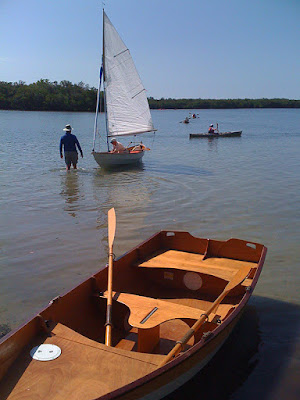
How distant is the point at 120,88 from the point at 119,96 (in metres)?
0.43

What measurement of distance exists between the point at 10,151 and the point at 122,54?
39.3 feet

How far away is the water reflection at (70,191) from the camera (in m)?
13.1

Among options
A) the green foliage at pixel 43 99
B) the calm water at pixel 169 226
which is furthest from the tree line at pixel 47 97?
the calm water at pixel 169 226

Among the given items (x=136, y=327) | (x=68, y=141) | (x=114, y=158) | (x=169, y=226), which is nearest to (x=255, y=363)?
(x=136, y=327)

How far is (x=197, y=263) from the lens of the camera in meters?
7.21

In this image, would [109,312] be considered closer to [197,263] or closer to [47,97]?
[197,263]

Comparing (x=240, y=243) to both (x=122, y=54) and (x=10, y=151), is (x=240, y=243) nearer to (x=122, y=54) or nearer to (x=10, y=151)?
(x=122, y=54)

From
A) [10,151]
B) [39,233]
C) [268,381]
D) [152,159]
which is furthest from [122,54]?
[268,381]

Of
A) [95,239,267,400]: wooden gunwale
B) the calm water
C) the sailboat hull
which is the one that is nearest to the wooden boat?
[95,239,267,400]: wooden gunwale

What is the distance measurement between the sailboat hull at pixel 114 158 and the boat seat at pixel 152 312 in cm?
1452

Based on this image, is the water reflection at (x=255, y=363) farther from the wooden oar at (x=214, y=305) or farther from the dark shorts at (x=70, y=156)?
the dark shorts at (x=70, y=156)

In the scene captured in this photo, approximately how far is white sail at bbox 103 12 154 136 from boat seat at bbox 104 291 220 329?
1648cm

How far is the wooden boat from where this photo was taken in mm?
3951

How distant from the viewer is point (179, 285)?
281 inches
